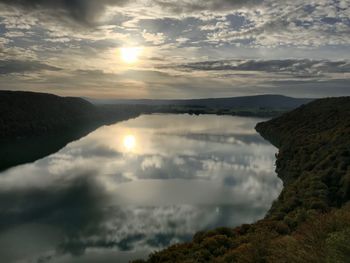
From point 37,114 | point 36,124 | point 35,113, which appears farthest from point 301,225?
point 37,114

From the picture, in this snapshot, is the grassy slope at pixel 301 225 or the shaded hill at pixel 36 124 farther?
the shaded hill at pixel 36 124

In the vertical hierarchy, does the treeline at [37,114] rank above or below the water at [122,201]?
above

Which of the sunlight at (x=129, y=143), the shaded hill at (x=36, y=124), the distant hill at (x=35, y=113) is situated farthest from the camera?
the distant hill at (x=35, y=113)

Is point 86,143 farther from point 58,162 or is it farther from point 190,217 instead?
point 190,217

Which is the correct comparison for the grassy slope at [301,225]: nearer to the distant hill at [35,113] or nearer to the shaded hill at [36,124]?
the shaded hill at [36,124]

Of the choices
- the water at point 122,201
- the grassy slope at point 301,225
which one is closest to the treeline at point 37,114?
the water at point 122,201

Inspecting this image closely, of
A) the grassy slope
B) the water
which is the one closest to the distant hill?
the water

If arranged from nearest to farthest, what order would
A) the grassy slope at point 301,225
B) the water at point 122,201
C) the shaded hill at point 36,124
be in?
1. the grassy slope at point 301,225
2. the water at point 122,201
3. the shaded hill at point 36,124

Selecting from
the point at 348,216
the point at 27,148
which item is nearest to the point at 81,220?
the point at 348,216
